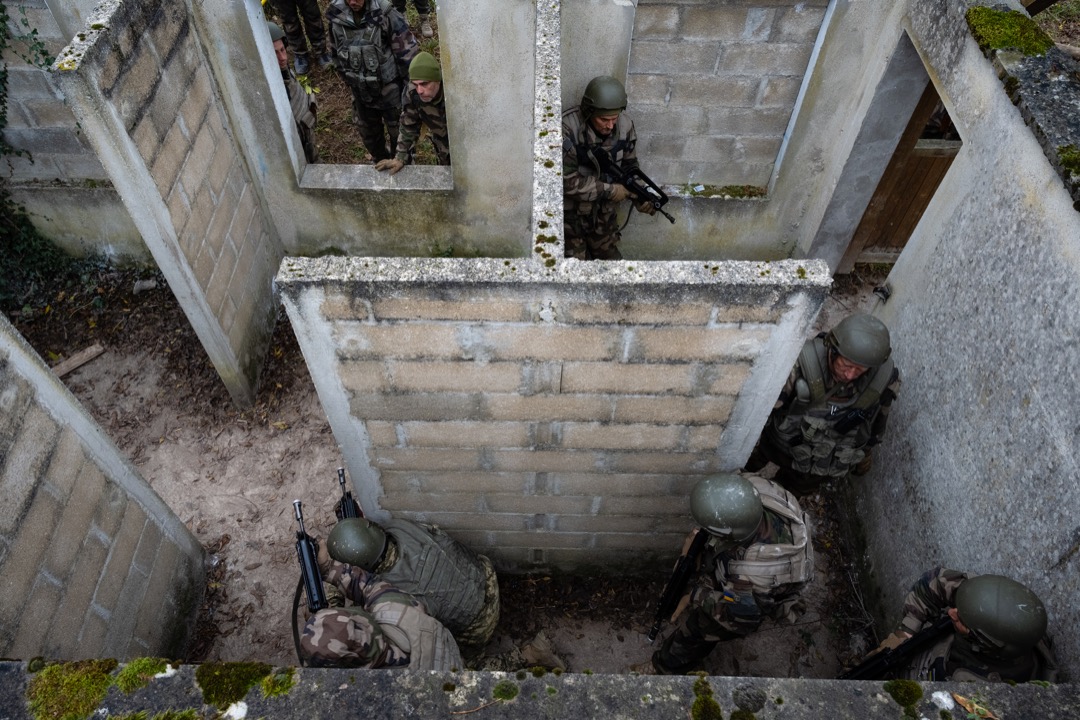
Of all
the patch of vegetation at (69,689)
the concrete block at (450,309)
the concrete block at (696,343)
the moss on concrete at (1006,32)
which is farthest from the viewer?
the moss on concrete at (1006,32)

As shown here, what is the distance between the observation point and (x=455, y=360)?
3.07 metres

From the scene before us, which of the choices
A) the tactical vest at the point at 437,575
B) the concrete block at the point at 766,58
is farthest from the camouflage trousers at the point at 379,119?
the tactical vest at the point at 437,575

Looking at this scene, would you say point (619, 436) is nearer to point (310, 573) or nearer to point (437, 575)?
point (437, 575)

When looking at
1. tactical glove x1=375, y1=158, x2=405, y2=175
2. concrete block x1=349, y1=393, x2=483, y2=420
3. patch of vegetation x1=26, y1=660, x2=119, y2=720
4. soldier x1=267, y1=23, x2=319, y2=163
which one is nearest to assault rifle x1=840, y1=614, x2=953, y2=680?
concrete block x1=349, y1=393, x2=483, y2=420

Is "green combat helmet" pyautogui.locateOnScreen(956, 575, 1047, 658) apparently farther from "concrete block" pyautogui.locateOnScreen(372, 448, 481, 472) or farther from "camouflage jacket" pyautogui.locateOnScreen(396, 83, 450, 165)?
"camouflage jacket" pyautogui.locateOnScreen(396, 83, 450, 165)

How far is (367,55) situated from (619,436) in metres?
4.74

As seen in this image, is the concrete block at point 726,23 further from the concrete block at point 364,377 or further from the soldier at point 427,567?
the soldier at point 427,567

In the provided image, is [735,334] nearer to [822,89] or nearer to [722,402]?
[722,402]

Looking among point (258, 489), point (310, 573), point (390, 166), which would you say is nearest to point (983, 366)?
point (310, 573)

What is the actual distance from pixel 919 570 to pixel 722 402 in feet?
6.14

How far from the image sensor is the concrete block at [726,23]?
4.89 metres

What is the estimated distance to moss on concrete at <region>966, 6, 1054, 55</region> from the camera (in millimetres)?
3717

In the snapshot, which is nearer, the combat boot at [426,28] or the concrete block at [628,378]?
the concrete block at [628,378]

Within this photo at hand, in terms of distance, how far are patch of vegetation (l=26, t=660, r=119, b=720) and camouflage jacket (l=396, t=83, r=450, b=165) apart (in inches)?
183
